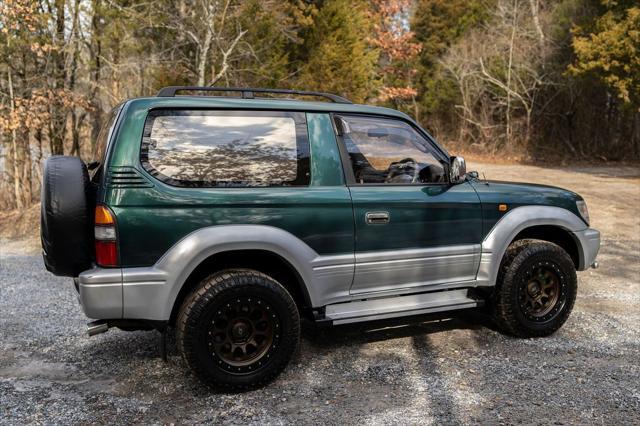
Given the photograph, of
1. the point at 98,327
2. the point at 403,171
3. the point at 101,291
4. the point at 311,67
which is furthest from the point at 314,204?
the point at 311,67

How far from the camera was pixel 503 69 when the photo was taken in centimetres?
2472

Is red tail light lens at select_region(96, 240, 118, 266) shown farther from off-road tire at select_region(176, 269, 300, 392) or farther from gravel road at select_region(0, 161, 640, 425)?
gravel road at select_region(0, 161, 640, 425)

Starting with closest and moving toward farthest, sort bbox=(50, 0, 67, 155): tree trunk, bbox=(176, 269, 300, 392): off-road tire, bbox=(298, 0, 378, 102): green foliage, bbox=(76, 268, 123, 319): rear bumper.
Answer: bbox=(76, 268, 123, 319): rear bumper < bbox=(176, 269, 300, 392): off-road tire < bbox=(50, 0, 67, 155): tree trunk < bbox=(298, 0, 378, 102): green foliage

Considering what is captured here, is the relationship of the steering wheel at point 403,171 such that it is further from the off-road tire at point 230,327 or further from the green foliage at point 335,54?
the green foliage at point 335,54

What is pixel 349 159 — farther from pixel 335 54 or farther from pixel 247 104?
pixel 335 54

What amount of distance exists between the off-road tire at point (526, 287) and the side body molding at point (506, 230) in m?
0.13

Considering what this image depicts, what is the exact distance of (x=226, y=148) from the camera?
358cm

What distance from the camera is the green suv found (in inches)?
129

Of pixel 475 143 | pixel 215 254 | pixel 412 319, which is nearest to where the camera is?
pixel 215 254

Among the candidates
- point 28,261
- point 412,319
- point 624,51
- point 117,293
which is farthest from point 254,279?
point 624,51

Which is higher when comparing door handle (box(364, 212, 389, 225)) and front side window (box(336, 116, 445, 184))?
front side window (box(336, 116, 445, 184))

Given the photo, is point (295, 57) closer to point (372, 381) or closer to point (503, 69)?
point (503, 69)

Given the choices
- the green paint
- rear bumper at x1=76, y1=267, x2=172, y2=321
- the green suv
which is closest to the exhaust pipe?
the green suv

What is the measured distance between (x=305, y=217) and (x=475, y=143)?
963 inches
